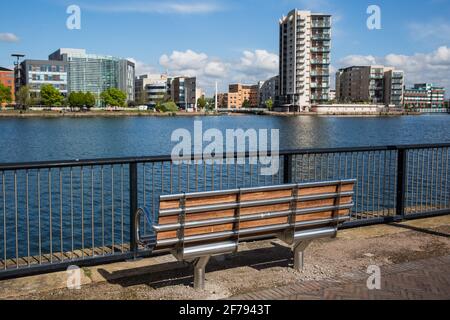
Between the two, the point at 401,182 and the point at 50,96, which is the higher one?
the point at 50,96

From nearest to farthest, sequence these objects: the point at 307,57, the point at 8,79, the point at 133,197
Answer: the point at 133,197 → the point at 307,57 → the point at 8,79

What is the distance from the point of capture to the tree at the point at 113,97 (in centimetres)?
18675

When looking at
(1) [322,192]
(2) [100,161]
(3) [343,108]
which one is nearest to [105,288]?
(2) [100,161]

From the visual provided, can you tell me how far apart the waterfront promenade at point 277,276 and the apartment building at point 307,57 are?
17197 centimetres

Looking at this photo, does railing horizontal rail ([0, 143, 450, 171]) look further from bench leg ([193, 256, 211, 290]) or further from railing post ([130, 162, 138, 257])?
bench leg ([193, 256, 211, 290])

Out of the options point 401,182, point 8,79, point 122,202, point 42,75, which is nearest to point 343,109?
point 42,75

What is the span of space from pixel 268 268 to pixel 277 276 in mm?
315

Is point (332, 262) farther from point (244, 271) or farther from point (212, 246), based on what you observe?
point (212, 246)

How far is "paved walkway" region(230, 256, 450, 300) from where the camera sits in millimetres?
4988

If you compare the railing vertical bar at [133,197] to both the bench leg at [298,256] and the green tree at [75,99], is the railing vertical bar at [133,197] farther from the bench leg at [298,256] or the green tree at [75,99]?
the green tree at [75,99]

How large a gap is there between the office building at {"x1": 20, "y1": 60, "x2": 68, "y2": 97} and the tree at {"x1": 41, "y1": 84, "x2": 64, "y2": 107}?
7430 millimetres

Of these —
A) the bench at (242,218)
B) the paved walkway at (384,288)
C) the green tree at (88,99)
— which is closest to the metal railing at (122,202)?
the bench at (242,218)

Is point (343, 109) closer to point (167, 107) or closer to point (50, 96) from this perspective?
point (167, 107)

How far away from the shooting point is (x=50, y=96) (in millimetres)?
165500
